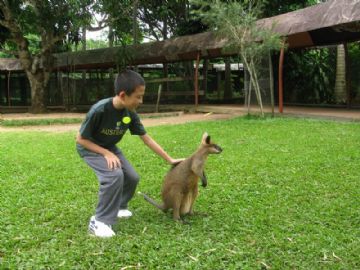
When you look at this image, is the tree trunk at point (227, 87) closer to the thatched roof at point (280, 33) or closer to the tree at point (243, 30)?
the thatched roof at point (280, 33)

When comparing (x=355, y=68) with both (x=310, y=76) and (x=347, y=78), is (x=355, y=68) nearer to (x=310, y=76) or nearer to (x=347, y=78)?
(x=347, y=78)

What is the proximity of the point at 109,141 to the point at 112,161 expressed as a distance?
29 cm

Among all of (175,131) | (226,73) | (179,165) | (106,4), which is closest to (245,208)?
(179,165)

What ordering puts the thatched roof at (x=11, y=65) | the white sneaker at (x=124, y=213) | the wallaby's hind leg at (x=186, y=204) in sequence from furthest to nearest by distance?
the thatched roof at (x=11, y=65), the white sneaker at (x=124, y=213), the wallaby's hind leg at (x=186, y=204)

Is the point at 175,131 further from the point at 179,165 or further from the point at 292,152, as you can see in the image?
the point at 179,165

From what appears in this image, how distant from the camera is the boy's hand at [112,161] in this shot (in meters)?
3.89

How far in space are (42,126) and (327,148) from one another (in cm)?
968

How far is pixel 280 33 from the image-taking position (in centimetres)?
1342

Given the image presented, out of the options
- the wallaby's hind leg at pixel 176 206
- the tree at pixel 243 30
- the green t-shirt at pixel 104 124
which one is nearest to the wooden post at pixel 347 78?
the tree at pixel 243 30

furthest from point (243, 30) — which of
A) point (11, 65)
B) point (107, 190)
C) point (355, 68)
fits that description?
point (11, 65)

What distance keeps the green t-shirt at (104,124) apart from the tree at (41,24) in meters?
13.7

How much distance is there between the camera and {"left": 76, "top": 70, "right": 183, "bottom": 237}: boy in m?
3.86

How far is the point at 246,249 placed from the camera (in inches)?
141

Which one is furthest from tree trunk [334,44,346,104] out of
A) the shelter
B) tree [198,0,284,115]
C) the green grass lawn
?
the green grass lawn
